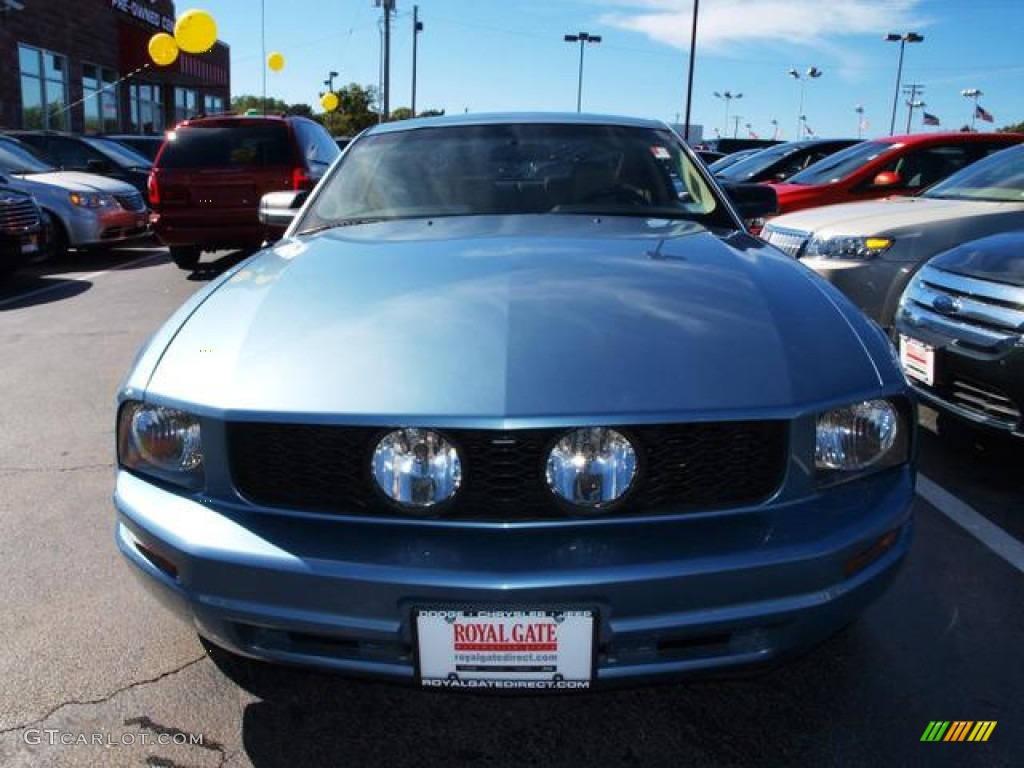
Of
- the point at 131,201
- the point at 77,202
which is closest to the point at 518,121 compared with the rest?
the point at 77,202

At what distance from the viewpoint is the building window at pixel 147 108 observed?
29.6m

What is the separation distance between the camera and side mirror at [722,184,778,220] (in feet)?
12.0

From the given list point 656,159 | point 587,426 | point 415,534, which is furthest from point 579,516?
point 656,159

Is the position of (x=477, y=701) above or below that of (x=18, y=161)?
below

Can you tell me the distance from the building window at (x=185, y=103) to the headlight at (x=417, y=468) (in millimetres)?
35579

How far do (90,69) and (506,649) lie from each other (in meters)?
29.4

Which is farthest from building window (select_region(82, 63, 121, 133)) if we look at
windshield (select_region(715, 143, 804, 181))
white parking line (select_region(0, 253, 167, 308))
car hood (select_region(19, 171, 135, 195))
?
windshield (select_region(715, 143, 804, 181))

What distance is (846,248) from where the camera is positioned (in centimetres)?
582

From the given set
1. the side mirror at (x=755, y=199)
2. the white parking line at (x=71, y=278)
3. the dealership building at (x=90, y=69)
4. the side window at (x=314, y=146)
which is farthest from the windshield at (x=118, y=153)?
the side mirror at (x=755, y=199)

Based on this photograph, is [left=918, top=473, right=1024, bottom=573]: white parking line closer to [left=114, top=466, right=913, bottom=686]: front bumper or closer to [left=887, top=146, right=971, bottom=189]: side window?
[left=114, top=466, right=913, bottom=686]: front bumper

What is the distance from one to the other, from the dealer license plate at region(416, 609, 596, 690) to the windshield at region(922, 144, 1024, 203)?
529 centimetres

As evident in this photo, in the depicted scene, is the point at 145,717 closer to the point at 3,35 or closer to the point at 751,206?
the point at 751,206

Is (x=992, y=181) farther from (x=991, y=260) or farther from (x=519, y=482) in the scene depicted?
(x=519, y=482)

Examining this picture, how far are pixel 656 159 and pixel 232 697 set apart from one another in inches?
97.0
